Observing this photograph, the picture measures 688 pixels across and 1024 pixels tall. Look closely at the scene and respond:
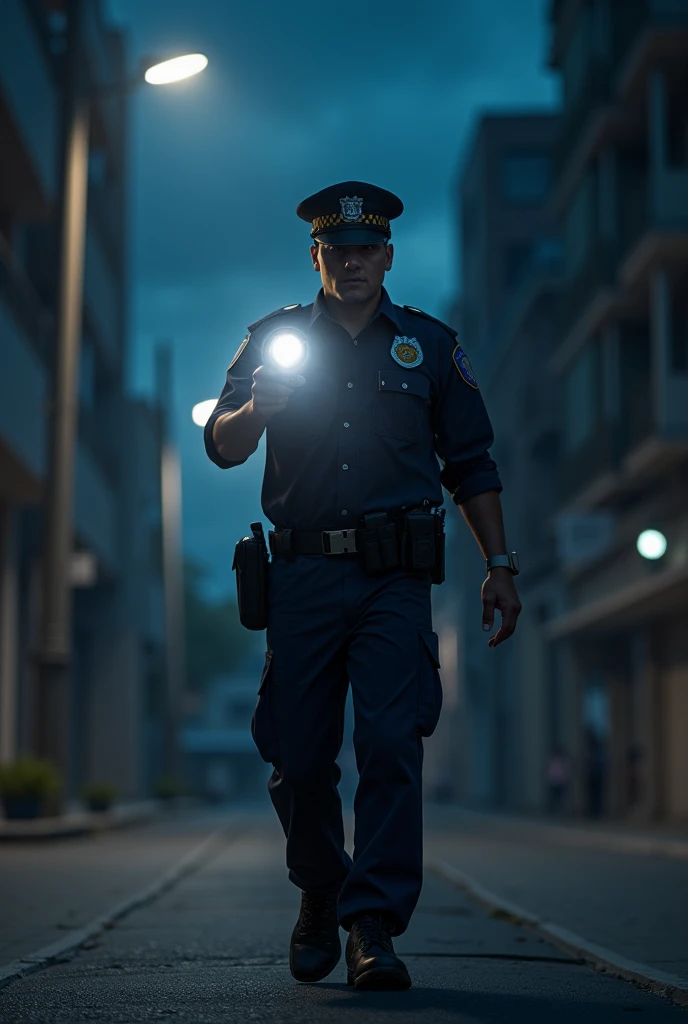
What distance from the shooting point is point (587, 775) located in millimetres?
34656

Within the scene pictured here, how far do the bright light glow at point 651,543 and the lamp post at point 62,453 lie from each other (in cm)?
804

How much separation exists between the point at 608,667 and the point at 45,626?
843 inches

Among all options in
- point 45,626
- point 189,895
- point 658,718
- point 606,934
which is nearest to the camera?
point 606,934

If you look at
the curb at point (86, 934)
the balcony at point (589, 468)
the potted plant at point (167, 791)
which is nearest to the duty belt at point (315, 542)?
the curb at point (86, 934)

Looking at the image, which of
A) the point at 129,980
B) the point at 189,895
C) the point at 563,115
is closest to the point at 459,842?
the point at 189,895

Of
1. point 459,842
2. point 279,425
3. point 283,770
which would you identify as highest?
point 279,425

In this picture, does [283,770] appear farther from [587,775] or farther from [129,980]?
[587,775]

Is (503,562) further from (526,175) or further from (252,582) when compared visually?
(526,175)

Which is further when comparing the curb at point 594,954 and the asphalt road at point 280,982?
the curb at point 594,954

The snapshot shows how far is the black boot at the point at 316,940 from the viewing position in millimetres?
5215

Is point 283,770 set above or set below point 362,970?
above

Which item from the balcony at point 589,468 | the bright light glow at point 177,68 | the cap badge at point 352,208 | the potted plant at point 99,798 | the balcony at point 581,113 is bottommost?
the potted plant at point 99,798

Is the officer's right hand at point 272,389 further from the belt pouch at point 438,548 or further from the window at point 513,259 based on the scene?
the window at point 513,259

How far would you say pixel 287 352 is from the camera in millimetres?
5051
